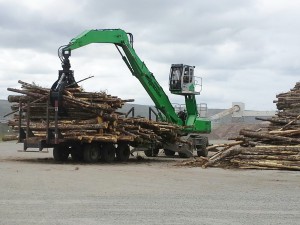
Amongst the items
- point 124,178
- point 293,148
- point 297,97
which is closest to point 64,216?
point 124,178

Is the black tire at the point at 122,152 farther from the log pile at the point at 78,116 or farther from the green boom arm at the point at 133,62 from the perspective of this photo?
the green boom arm at the point at 133,62

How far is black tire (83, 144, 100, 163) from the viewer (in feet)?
74.7

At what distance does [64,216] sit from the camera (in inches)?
370

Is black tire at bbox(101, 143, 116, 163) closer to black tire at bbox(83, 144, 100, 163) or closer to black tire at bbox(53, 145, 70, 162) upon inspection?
black tire at bbox(83, 144, 100, 163)

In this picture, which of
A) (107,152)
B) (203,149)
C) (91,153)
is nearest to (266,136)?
(107,152)

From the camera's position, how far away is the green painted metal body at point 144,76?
23844 mm

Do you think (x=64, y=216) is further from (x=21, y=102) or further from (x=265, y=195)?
(x=21, y=102)

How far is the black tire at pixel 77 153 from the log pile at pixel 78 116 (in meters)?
1.58

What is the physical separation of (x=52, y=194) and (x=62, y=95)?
33.4ft

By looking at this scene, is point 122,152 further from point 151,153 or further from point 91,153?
point 151,153

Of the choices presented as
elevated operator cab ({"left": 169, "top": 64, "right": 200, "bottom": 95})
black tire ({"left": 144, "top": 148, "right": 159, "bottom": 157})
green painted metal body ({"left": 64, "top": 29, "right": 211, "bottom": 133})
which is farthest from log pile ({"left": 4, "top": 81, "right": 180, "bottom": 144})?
elevated operator cab ({"left": 169, "top": 64, "right": 200, "bottom": 95})

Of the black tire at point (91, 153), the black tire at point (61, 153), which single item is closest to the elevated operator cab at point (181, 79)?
the black tire at point (91, 153)

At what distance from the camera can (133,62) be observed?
26.2 meters

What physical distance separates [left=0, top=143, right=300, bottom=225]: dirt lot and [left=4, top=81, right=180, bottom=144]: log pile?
2904 millimetres
